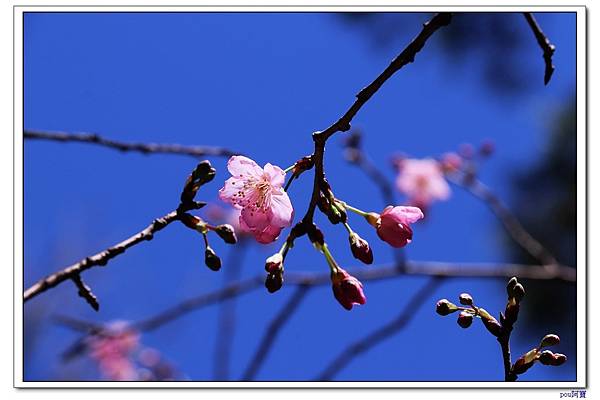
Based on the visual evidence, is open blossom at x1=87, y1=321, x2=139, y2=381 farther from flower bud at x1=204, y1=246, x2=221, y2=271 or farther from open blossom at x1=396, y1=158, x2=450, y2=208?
flower bud at x1=204, y1=246, x2=221, y2=271

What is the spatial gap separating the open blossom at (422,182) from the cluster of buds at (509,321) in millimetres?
1739

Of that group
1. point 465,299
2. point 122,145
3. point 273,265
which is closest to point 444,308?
point 465,299

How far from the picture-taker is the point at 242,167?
0.98m

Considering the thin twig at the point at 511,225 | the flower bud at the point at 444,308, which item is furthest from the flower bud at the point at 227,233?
the thin twig at the point at 511,225

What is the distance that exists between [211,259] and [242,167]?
0.17 metres

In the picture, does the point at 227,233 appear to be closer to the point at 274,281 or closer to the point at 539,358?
the point at 274,281

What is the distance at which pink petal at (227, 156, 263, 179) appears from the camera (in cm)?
97

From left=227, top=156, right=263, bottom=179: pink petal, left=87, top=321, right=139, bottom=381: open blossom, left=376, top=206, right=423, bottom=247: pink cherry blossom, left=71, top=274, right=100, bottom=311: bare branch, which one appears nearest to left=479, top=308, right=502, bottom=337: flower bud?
left=376, top=206, right=423, bottom=247: pink cherry blossom

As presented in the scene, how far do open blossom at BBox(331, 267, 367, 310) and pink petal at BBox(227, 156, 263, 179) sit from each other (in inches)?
7.7
